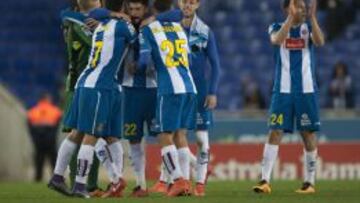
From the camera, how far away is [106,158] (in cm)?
1277

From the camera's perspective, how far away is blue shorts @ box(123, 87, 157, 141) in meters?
12.8

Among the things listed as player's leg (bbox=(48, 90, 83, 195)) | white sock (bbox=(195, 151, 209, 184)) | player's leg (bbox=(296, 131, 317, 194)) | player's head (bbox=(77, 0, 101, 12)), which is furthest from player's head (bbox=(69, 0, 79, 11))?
player's leg (bbox=(296, 131, 317, 194))

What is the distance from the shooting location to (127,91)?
1287cm

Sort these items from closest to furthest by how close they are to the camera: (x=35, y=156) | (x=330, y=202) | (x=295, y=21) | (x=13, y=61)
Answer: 1. (x=330, y=202)
2. (x=295, y=21)
3. (x=35, y=156)
4. (x=13, y=61)

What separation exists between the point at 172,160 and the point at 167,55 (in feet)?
3.47

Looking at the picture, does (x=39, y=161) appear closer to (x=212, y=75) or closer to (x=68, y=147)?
(x=212, y=75)

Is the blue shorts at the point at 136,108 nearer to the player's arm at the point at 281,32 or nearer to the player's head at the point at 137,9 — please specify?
the player's head at the point at 137,9

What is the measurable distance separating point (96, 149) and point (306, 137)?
2380 millimetres

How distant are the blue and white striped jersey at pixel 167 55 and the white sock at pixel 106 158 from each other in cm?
100

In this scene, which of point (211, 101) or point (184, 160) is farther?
point (211, 101)

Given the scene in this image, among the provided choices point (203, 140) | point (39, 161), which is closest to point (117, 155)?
point (203, 140)

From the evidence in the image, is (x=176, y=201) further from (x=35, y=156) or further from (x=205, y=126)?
(x=35, y=156)

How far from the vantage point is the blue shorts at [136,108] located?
42.1ft

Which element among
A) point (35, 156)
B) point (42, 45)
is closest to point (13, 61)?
point (42, 45)
